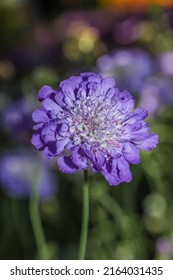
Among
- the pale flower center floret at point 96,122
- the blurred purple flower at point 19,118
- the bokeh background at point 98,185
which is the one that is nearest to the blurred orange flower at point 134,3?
the bokeh background at point 98,185

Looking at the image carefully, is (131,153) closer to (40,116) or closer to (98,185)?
(40,116)

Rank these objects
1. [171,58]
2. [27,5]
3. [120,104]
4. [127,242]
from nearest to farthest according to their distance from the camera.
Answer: [120,104]
[127,242]
[171,58]
[27,5]

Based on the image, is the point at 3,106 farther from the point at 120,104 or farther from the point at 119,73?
the point at 120,104

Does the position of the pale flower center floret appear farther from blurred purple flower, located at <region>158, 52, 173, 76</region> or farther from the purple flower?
blurred purple flower, located at <region>158, 52, 173, 76</region>

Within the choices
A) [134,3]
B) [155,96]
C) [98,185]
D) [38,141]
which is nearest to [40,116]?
[38,141]

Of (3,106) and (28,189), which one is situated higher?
(3,106)

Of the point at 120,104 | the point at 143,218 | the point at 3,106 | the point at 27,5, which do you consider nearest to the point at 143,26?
the point at 3,106
